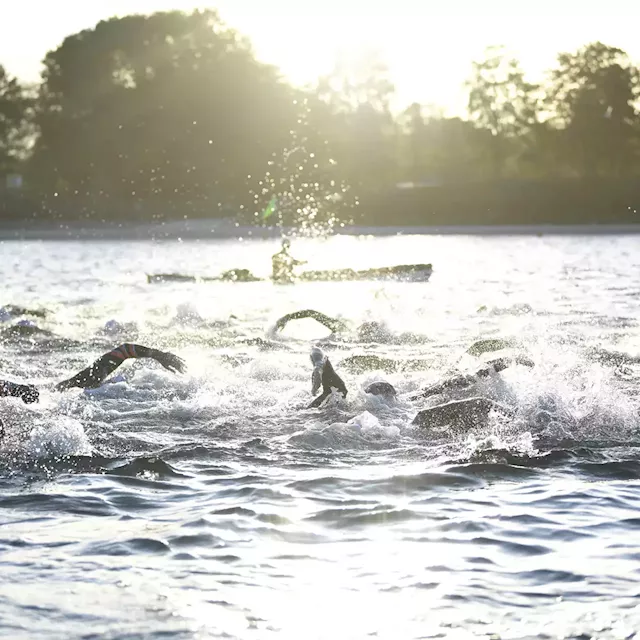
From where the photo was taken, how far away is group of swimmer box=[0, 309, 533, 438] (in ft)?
50.5

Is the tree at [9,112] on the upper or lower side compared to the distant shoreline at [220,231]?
upper

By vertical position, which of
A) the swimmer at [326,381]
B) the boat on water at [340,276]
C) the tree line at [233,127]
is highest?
the tree line at [233,127]

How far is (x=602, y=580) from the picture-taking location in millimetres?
9461

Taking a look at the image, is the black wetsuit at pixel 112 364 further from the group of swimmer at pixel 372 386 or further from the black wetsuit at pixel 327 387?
the black wetsuit at pixel 327 387

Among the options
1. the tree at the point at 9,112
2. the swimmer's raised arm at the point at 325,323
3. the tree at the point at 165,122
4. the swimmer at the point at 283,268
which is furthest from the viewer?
the tree at the point at 9,112

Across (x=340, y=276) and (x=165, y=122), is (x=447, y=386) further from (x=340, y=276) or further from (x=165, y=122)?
(x=165, y=122)

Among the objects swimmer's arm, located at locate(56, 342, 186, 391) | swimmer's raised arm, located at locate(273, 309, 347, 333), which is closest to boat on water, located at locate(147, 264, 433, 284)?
swimmer's raised arm, located at locate(273, 309, 347, 333)

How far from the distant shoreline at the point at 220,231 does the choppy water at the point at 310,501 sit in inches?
3223

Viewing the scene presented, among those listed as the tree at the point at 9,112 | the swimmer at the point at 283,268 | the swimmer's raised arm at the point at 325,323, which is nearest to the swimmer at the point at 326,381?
the swimmer's raised arm at the point at 325,323

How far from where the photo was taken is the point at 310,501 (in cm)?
1184

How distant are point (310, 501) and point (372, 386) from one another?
5.17 m

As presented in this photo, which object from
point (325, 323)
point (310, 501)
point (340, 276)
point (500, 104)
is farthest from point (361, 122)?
point (310, 501)

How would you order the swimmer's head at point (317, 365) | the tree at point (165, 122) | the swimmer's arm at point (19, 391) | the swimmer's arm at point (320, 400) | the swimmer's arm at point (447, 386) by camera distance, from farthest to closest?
the tree at point (165, 122), the swimmer's arm at point (447, 386), the swimmer's head at point (317, 365), the swimmer's arm at point (320, 400), the swimmer's arm at point (19, 391)

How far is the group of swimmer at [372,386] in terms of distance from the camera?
15391 millimetres
